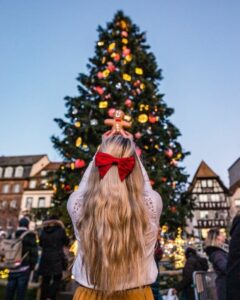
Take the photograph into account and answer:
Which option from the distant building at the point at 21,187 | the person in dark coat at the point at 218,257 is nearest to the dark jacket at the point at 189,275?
the person in dark coat at the point at 218,257

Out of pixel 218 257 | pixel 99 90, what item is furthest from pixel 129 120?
pixel 218 257

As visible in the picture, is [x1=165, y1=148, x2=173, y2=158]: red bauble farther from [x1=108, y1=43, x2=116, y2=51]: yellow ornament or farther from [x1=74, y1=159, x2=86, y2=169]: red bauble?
[x1=108, y1=43, x2=116, y2=51]: yellow ornament

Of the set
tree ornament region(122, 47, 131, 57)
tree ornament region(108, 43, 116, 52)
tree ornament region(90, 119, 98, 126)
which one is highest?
tree ornament region(108, 43, 116, 52)

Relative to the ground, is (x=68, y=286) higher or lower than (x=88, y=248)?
lower

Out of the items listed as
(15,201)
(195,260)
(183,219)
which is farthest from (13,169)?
(195,260)

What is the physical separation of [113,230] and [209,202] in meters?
44.6

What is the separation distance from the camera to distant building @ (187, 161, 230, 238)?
138 ft

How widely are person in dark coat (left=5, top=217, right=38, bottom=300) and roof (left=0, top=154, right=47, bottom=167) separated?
43388 millimetres

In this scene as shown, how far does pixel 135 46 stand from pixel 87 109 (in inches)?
168

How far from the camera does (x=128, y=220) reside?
5.10 feet

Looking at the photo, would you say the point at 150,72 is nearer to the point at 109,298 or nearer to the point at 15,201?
the point at 109,298

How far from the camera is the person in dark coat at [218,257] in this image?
11.5ft

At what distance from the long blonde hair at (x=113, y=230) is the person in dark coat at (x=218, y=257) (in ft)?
8.13

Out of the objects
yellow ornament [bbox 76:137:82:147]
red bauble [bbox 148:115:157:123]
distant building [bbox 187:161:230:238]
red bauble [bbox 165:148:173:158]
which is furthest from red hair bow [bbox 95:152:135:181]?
distant building [bbox 187:161:230:238]
